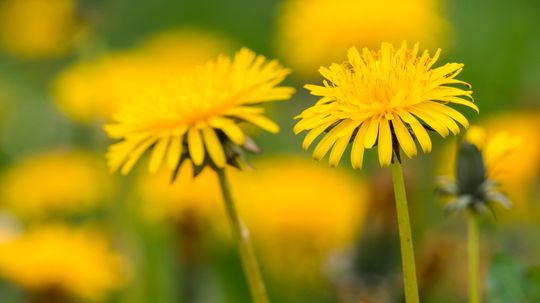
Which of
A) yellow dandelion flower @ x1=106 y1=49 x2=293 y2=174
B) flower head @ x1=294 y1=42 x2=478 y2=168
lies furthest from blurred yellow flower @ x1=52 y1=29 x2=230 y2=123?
flower head @ x1=294 y1=42 x2=478 y2=168

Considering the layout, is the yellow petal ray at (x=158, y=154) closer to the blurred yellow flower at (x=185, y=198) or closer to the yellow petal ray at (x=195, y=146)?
the yellow petal ray at (x=195, y=146)

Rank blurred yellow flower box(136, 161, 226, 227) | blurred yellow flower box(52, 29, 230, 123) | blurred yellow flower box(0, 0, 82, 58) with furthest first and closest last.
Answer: blurred yellow flower box(0, 0, 82, 58) < blurred yellow flower box(52, 29, 230, 123) < blurred yellow flower box(136, 161, 226, 227)

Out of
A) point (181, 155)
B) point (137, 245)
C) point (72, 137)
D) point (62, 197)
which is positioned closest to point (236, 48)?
point (72, 137)

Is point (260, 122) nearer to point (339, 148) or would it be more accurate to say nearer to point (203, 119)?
point (203, 119)

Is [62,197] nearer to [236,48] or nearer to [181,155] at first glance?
[236,48]

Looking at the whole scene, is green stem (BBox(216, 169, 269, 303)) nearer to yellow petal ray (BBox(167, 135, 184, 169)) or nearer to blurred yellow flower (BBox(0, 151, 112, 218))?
yellow petal ray (BBox(167, 135, 184, 169))

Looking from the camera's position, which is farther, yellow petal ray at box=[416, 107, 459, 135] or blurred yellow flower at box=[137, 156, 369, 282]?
blurred yellow flower at box=[137, 156, 369, 282]
